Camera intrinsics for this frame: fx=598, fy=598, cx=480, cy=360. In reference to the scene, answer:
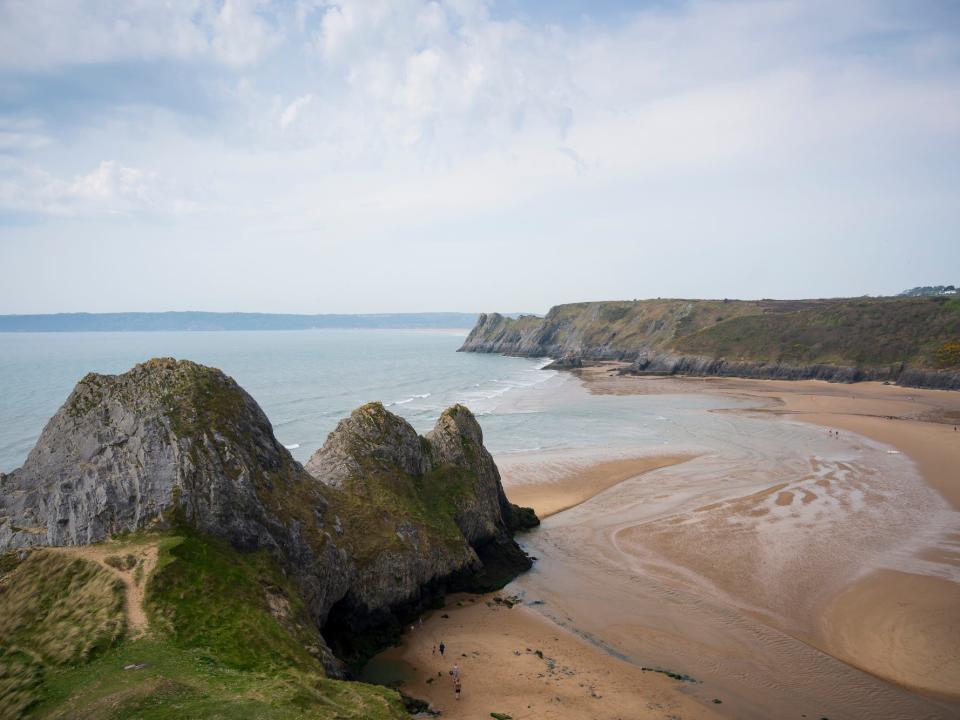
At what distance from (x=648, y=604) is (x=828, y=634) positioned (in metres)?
6.69

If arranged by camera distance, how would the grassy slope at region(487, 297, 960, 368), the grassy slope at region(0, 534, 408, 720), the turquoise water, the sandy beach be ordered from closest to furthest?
the grassy slope at region(0, 534, 408, 720) < the sandy beach < the turquoise water < the grassy slope at region(487, 297, 960, 368)

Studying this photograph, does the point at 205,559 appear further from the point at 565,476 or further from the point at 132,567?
the point at 565,476

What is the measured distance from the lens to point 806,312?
123 m

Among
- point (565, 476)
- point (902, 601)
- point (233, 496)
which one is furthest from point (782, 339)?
point (233, 496)

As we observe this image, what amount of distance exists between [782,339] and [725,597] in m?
103

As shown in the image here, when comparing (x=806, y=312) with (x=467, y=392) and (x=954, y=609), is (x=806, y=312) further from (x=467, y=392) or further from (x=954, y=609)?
→ (x=954, y=609)

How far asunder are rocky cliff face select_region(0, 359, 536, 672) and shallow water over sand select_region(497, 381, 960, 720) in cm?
610

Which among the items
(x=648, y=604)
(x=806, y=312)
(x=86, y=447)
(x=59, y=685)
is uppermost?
(x=806, y=312)

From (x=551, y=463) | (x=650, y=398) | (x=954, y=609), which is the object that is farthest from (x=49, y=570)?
(x=650, y=398)

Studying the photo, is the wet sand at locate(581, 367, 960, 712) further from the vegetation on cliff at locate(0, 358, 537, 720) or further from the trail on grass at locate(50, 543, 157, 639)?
the trail on grass at locate(50, 543, 157, 639)

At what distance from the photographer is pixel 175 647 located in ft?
48.3

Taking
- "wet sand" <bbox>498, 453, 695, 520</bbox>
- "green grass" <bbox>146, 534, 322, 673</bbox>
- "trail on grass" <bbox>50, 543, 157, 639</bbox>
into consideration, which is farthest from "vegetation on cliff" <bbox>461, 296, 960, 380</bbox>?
"trail on grass" <bbox>50, 543, 157, 639</bbox>

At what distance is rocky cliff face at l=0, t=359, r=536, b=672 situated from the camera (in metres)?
18.8

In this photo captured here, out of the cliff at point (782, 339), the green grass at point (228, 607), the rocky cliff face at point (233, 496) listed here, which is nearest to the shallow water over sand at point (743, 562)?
the rocky cliff face at point (233, 496)
